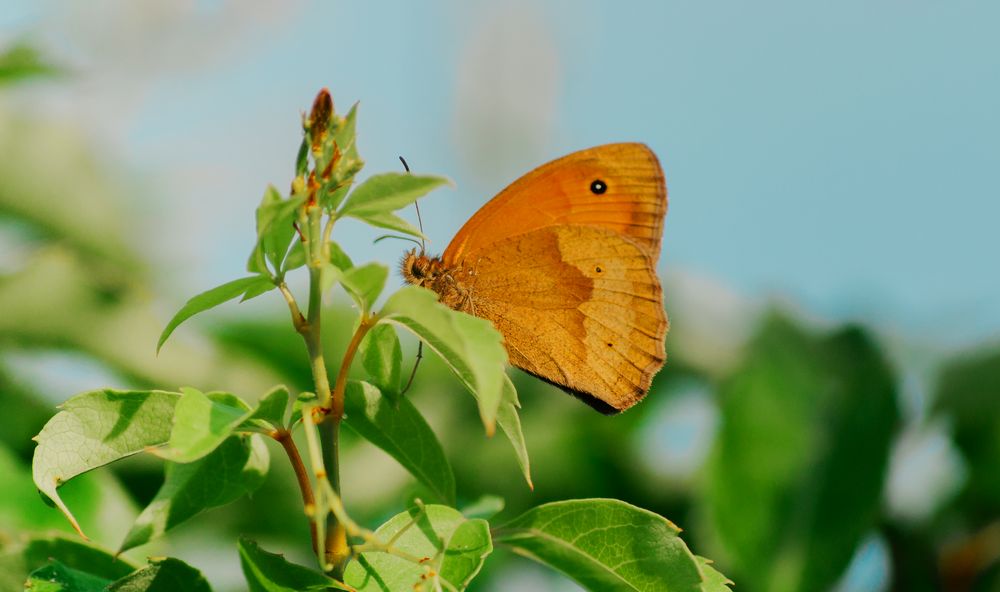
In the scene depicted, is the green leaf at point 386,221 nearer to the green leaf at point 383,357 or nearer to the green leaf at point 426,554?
the green leaf at point 383,357

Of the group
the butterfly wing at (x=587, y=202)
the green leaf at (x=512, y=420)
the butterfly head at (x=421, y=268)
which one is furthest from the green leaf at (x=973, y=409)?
the green leaf at (x=512, y=420)

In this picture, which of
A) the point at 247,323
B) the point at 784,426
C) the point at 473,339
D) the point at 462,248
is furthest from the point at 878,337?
the point at 473,339

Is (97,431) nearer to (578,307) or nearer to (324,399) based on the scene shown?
(324,399)

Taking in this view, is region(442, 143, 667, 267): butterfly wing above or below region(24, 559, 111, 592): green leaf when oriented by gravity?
above

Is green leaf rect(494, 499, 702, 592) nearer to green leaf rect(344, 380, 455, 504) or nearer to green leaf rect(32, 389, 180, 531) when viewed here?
green leaf rect(344, 380, 455, 504)

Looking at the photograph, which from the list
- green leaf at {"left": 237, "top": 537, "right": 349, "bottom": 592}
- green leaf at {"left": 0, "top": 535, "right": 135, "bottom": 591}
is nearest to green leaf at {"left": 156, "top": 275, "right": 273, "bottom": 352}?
green leaf at {"left": 237, "top": 537, "right": 349, "bottom": 592}

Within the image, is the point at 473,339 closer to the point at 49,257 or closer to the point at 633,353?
the point at 633,353

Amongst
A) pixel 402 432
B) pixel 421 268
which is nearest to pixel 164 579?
pixel 402 432
